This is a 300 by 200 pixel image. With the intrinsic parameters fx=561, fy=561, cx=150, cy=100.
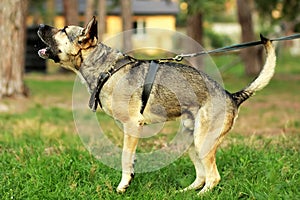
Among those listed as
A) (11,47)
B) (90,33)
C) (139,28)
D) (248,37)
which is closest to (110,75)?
(90,33)

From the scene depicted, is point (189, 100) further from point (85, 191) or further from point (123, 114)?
point (85, 191)

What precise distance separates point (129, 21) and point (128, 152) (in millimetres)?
18642

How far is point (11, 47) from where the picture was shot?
575 inches

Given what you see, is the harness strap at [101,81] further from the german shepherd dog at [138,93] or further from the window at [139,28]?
the window at [139,28]

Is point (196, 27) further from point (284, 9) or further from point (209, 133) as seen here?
point (209, 133)

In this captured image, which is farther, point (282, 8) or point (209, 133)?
point (282, 8)

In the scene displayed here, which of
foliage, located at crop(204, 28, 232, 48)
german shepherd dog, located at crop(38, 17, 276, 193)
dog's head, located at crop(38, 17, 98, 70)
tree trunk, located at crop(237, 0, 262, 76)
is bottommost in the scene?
foliage, located at crop(204, 28, 232, 48)

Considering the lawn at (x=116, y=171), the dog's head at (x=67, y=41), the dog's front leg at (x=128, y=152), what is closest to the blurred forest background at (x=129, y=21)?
the dog's head at (x=67, y=41)

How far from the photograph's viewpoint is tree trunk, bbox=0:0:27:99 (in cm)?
1412

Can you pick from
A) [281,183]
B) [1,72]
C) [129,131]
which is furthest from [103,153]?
[1,72]

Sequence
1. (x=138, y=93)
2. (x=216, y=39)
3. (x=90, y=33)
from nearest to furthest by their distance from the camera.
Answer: (x=90, y=33)
(x=138, y=93)
(x=216, y=39)

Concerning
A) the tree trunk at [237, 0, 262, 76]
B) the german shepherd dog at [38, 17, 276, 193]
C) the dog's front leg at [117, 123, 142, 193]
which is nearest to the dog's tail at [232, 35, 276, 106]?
the german shepherd dog at [38, 17, 276, 193]

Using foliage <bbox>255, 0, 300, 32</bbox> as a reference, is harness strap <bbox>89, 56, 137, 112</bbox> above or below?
above

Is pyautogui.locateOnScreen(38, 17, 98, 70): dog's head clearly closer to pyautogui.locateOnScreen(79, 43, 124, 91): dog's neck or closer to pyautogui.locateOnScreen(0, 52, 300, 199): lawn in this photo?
pyautogui.locateOnScreen(79, 43, 124, 91): dog's neck
